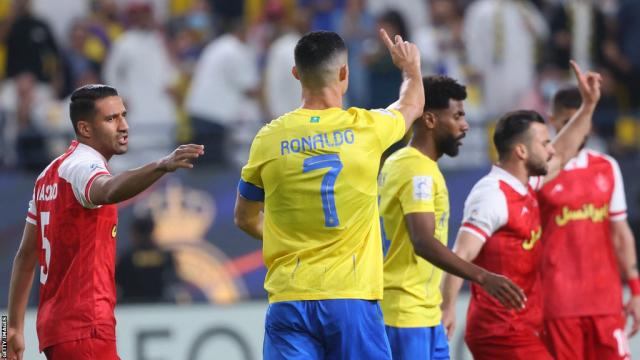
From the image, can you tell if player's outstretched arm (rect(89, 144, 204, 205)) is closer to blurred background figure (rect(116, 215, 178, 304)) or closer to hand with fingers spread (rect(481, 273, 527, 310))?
hand with fingers spread (rect(481, 273, 527, 310))

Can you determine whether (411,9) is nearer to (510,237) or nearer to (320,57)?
(510,237)

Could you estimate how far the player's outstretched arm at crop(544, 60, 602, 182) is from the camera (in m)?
8.91

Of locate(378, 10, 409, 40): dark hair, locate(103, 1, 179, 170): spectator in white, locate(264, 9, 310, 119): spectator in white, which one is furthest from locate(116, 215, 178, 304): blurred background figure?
locate(378, 10, 409, 40): dark hair

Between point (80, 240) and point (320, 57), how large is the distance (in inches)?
63.6

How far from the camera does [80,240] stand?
7473 mm

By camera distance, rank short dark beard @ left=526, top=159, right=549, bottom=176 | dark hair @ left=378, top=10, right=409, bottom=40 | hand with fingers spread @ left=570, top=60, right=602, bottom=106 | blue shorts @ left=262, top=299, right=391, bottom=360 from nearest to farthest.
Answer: blue shorts @ left=262, top=299, right=391, bottom=360 < short dark beard @ left=526, top=159, right=549, bottom=176 < hand with fingers spread @ left=570, top=60, right=602, bottom=106 < dark hair @ left=378, top=10, right=409, bottom=40

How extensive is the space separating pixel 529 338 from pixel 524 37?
707 centimetres

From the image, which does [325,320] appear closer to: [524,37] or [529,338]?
[529,338]

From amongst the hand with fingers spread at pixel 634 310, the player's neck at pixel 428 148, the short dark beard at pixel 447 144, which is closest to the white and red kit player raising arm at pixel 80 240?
the player's neck at pixel 428 148

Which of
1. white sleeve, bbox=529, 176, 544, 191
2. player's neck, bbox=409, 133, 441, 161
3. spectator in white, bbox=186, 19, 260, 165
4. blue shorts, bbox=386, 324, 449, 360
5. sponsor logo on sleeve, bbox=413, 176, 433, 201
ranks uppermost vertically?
spectator in white, bbox=186, 19, 260, 165

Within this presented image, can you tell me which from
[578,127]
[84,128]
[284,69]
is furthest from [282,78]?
[84,128]

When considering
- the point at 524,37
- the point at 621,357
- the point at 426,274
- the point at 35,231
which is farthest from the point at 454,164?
the point at 35,231

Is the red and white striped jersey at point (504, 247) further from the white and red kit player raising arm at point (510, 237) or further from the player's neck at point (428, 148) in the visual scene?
the player's neck at point (428, 148)

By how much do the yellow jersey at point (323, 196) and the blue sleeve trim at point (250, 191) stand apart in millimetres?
123
